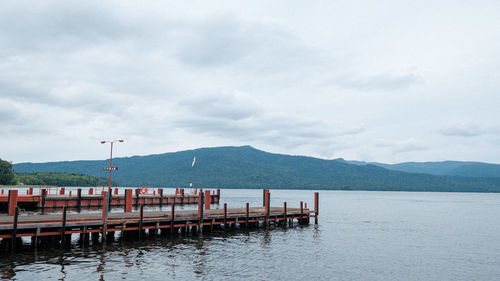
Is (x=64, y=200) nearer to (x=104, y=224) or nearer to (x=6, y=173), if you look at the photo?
(x=104, y=224)

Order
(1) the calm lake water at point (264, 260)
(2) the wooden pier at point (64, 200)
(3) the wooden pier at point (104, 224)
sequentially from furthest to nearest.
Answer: (2) the wooden pier at point (64, 200)
(3) the wooden pier at point (104, 224)
(1) the calm lake water at point (264, 260)

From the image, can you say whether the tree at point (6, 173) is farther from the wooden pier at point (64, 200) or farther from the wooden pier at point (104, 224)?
the wooden pier at point (104, 224)

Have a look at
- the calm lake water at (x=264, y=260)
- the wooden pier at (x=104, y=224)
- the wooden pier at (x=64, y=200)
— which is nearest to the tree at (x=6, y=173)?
the wooden pier at (x=64, y=200)

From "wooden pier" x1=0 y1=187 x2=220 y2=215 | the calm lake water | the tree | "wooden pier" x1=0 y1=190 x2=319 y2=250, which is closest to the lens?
the calm lake water

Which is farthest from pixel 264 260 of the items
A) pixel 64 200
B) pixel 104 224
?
pixel 64 200

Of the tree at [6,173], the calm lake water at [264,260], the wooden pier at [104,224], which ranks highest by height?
the tree at [6,173]

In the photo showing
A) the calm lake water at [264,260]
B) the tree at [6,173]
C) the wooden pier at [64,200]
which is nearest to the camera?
the calm lake water at [264,260]

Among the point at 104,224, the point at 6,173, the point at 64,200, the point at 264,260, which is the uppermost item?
the point at 6,173

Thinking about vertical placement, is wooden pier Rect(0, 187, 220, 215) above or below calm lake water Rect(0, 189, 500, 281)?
above

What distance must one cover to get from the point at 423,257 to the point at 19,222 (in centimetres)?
3483

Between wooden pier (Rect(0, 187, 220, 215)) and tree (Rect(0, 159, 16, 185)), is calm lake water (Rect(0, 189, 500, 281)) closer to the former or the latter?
wooden pier (Rect(0, 187, 220, 215))

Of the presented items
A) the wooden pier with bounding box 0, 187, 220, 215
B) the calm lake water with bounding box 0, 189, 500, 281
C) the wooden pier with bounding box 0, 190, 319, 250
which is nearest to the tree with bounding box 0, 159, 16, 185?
the wooden pier with bounding box 0, 187, 220, 215

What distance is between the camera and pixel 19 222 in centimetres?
→ 3034

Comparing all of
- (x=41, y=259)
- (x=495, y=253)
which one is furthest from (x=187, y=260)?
(x=495, y=253)
